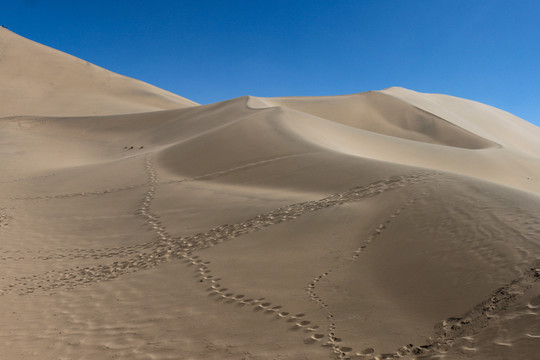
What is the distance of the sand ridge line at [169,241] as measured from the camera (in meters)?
6.34

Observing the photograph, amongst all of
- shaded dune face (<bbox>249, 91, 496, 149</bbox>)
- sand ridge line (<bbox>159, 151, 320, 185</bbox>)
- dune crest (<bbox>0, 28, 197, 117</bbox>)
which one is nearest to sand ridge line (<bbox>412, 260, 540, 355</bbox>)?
sand ridge line (<bbox>159, 151, 320, 185</bbox>)

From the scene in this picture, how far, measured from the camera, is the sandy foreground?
413cm

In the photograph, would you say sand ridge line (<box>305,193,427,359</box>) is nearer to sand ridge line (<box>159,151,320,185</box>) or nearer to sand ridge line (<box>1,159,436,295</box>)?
sand ridge line (<box>1,159,436,295</box>)

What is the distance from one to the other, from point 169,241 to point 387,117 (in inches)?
1036

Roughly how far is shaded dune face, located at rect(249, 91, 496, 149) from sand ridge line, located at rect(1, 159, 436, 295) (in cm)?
1843

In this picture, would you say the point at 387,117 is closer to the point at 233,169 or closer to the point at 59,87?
the point at 233,169

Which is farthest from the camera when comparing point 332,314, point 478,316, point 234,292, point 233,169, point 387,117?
point 387,117

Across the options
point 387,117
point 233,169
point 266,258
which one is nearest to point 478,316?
point 266,258

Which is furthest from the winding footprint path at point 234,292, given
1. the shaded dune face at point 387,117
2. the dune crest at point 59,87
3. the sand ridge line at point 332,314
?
the dune crest at point 59,87

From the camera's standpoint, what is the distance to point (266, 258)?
21.1 ft

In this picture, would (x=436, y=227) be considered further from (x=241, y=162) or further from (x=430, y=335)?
(x=241, y=162)

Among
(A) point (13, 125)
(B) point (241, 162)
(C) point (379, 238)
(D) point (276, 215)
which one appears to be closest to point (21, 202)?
(B) point (241, 162)

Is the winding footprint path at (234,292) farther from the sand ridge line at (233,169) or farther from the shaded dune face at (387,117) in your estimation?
the shaded dune face at (387,117)

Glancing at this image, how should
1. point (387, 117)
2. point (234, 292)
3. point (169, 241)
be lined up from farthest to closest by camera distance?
point (387, 117), point (169, 241), point (234, 292)
